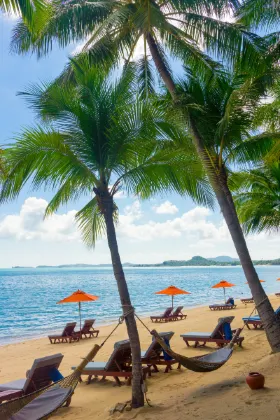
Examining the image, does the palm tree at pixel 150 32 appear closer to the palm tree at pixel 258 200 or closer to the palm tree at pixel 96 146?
the palm tree at pixel 96 146

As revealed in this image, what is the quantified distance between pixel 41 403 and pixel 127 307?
162 centimetres

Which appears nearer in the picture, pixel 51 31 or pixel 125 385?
pixel 125 385

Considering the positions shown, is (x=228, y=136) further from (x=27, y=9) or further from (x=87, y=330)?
(x=87, y=330)

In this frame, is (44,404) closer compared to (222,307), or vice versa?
(44,404)

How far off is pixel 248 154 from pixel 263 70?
5.95ft

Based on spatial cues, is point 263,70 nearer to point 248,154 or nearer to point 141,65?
point 248,154

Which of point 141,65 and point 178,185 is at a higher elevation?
point 141,65

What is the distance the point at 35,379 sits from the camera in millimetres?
6426

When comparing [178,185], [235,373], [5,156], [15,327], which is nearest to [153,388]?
[235,373]

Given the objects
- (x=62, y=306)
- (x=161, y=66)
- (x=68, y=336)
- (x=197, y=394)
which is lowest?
(x=62, y=306)

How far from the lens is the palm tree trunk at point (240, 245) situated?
7.73 meters

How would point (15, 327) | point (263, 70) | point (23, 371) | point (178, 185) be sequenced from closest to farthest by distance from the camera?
1. point (178, 185)
2. point (263, 70)
3. point (23, 371)
4. point (15, 327)

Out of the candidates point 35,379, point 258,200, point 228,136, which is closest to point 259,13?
point 228,136

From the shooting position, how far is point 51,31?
938cm
